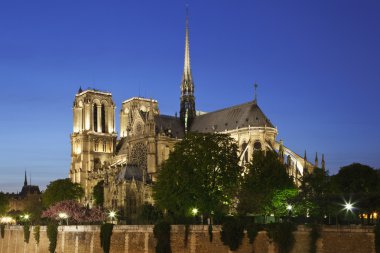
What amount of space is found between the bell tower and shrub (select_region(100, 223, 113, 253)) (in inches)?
2645

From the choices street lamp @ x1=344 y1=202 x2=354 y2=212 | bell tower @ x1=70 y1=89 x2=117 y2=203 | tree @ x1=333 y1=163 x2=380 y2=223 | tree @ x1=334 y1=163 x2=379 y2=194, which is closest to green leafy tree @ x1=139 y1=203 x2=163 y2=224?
tree @ x1=333 y1=163 x2=380 y2=223

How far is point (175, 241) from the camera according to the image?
50656 mm

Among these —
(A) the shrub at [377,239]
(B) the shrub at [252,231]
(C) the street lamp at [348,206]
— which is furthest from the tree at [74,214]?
(A) the shrub at [377,239]

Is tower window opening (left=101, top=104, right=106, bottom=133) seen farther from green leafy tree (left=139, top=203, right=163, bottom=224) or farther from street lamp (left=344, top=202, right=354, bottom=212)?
street lamp (left=344, top=202, right=354, bottom=212)

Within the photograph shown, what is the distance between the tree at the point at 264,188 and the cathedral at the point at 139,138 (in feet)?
65.6

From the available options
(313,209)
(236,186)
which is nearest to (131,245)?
(236,186)

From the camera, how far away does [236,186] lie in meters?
63.2

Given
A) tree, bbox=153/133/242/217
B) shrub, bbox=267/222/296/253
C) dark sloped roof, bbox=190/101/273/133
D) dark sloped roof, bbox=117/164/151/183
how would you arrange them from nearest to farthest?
shrub, bbox=267/222/296/253
tree, bbox=153/133/242/217
dark sloped roof, bbox=117/164/151/183
dark sloped roof, bbox=190/101/273/133

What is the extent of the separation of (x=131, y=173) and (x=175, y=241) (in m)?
52.8

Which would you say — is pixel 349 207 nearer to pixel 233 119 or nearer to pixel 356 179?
pixel 356 179

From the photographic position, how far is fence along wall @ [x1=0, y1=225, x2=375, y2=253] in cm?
3888

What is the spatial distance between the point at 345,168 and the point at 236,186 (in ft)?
63.4

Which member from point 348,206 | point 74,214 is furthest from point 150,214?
point 348,206

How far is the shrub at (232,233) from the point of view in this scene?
4534 cm
